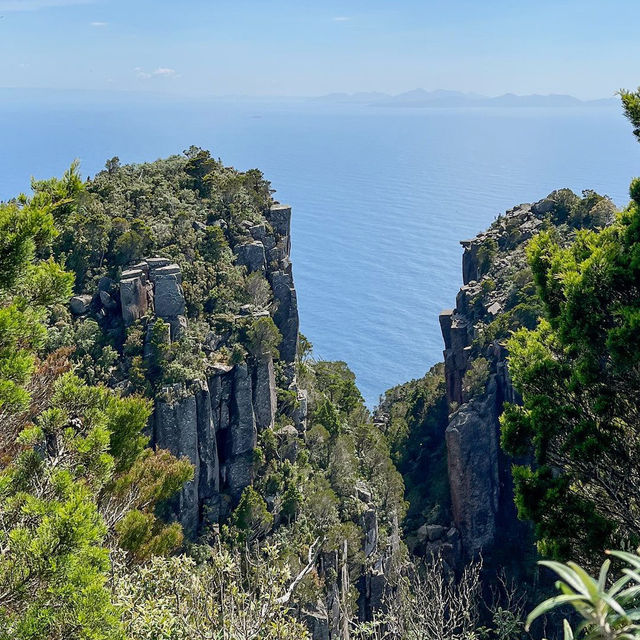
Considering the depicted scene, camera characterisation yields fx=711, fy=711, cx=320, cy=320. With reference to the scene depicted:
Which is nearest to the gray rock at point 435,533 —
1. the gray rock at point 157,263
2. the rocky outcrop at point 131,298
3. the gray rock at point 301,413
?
the gray rock at point 301,413

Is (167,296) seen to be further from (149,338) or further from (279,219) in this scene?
(279,219)

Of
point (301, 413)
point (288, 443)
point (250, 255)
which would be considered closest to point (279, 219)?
point (250, 255)

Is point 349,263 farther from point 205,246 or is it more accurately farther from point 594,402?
point 594,402

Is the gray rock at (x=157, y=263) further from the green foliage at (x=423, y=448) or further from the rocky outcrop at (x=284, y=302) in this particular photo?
the green foliage at (x=423, y=448)

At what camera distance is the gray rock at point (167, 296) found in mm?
25422

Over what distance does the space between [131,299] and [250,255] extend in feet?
22.6

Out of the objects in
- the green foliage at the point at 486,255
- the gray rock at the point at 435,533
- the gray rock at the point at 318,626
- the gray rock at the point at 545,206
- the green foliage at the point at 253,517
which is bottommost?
the gray rock at the point at 435,533

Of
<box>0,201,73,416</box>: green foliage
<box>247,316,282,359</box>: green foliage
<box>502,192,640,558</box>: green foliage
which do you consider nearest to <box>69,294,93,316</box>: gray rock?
<box>247,316,282,359</box>: green foliage

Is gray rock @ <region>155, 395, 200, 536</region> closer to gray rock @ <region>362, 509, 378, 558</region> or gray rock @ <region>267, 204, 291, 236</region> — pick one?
gray rock @ <region>362, 509, 378, 558</region>

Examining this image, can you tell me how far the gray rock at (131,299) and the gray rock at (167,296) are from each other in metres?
0.60

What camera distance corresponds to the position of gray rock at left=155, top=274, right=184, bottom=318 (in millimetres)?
25422

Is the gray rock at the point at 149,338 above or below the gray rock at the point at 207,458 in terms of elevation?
above

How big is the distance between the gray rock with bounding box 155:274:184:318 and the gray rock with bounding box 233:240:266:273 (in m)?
5.15

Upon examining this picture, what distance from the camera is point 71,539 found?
7.00m
